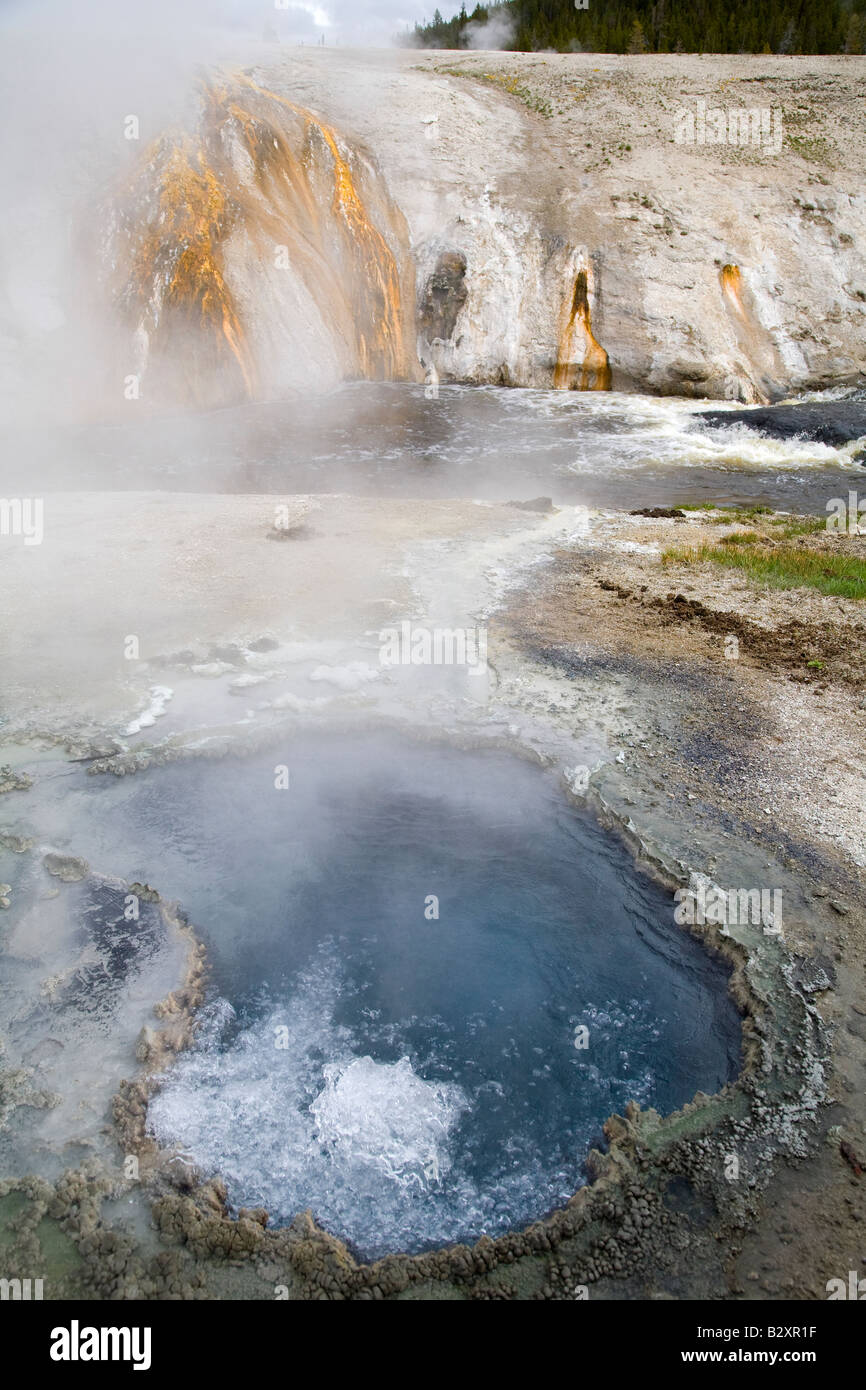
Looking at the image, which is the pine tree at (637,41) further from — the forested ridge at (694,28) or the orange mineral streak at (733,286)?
the orange mineral streak at (733,286)

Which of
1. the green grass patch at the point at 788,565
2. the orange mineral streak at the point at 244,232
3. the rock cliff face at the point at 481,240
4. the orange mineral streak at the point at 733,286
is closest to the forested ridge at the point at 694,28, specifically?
the rock cliff face at the point at 481,240

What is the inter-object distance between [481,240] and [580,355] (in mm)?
4405

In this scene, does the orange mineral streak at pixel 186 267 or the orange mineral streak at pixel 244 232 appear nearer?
the orange mineral streak at pixel 186 267

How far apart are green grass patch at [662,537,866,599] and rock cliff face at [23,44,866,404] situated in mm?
11914

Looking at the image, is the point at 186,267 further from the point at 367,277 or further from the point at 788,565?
the point at 788,565

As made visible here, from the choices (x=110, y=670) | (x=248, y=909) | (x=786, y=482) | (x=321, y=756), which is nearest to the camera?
(x=248, y=909)

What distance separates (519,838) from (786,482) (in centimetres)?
1287

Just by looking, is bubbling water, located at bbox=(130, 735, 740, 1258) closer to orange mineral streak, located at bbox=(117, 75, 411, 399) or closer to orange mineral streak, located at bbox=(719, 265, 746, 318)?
orange mineral streak, located at bbox=(117, 75, 411, 399)

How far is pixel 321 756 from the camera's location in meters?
6.93

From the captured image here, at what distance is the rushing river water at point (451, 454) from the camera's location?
14.6 metres

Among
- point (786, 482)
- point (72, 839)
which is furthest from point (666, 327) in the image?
point (72, 839)

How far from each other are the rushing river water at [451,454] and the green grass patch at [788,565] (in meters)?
2.97

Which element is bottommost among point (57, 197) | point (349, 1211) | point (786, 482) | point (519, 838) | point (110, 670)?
point (349, 1211)
